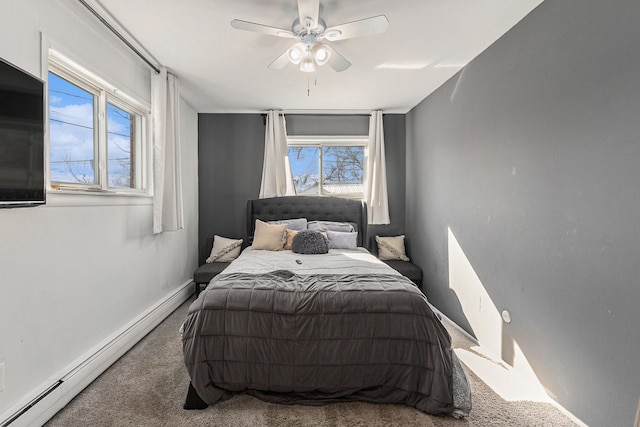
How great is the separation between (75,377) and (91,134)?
1.69 metres

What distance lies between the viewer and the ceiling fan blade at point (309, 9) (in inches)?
76.4

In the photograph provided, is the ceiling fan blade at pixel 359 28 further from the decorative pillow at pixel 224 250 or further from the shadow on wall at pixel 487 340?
the decorative pillow at pixel 224 250

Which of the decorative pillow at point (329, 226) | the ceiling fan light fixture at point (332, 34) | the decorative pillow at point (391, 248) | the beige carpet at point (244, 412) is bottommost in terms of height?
the beige carpet at point (244, 412)

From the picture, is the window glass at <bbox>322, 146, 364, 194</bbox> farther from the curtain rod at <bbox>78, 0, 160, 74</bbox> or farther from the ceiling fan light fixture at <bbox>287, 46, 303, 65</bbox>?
the curtain rod at <bbox>78, 0, 160, 74</bbox>

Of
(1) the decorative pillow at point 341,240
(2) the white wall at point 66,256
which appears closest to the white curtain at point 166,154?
(2) the white wall at point 66,256

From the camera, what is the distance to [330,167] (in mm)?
4938

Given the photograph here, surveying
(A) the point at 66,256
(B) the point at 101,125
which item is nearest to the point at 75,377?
(A) the point at 66,256

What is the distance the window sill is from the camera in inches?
78.5

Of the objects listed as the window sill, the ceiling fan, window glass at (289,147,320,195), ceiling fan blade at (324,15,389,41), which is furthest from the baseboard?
ceiling fan blade at (324,15,389,41)

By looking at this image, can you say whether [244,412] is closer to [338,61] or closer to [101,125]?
[101,125]

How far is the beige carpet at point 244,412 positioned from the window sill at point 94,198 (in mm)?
1225

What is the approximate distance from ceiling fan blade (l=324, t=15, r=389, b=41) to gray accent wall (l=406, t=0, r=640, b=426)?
1043 millimetres

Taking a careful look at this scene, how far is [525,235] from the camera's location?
2.35 meters

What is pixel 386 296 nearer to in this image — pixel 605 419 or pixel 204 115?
pixel 605 419
